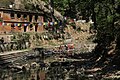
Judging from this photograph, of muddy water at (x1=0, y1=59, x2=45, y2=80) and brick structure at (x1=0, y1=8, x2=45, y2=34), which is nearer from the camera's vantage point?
muddy water at (x1=0, y1=59, x2=45, y2=80)

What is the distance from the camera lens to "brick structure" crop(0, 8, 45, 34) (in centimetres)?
7744

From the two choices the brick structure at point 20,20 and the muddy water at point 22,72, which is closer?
the muddy water at point 22,72

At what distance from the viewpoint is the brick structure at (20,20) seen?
77438 mm

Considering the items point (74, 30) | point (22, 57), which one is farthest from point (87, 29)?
point (22, 57)

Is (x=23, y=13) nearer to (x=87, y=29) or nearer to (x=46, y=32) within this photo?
(x=46, y=32)

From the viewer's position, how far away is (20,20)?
83.0 metres

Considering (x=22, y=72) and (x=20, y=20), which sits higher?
(x=20, y=20)

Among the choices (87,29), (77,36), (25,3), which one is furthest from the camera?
(87,29)

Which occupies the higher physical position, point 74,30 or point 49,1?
point 49,1

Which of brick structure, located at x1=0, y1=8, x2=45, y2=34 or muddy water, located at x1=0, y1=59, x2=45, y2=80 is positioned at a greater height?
brick structure, located at x1=0, y1=8, x2=45, y2=34

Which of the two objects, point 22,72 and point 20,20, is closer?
point 22,72

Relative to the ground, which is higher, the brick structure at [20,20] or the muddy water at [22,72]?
the brick structure at [20,20]

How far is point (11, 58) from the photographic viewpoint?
60.8m

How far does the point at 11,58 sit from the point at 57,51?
55.9 ft
